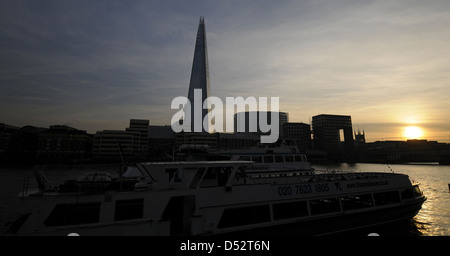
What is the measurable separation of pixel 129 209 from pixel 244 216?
5335 mm

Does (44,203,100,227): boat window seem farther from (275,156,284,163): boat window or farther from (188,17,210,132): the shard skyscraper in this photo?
(188,17,210,132): the shard skyscraper

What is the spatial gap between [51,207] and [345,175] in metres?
17.0

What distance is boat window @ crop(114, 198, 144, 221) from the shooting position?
28.7ft

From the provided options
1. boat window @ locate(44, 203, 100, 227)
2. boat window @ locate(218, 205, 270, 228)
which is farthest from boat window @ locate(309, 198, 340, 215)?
boat window @ locate(44, 203, 100, 227)

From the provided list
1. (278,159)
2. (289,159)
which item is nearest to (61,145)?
(278,159)

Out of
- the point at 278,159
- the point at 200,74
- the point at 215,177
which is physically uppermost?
the point at 200,74

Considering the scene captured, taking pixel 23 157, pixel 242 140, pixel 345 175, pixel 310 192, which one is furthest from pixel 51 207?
pixel 242 140

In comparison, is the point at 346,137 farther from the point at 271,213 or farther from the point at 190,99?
the point at 271,213

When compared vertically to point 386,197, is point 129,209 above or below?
above

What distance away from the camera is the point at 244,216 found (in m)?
10.4

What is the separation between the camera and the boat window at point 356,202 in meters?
13.4

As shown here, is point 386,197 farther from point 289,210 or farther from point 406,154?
point 406,154

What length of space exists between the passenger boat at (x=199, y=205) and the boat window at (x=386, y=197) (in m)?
0.07

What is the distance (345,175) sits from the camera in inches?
600
